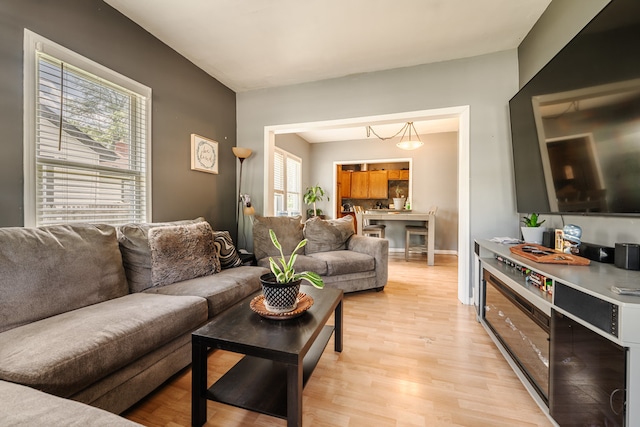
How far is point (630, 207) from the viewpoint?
3.98ft

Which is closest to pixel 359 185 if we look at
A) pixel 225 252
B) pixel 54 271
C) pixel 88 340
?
pixel 225 252

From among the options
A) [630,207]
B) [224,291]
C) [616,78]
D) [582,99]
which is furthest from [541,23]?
[224,291]

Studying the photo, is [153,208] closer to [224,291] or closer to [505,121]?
[224,291]

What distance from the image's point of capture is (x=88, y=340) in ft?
3.49

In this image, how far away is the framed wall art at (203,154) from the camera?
296 centimetres

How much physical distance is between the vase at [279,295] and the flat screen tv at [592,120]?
5.49ft

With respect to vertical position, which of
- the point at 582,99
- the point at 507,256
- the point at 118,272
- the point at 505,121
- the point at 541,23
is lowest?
the point at 118,272

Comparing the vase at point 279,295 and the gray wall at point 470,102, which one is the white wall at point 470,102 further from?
the vase at point 279,295

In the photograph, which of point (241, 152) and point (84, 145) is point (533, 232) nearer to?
point (241, 152)

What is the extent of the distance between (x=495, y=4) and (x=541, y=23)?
485 millimetres

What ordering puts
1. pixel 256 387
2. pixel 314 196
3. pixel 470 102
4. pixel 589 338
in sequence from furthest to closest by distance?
pixel 314 196, pixel 470 102, pixel 256 387, pixel 589 338

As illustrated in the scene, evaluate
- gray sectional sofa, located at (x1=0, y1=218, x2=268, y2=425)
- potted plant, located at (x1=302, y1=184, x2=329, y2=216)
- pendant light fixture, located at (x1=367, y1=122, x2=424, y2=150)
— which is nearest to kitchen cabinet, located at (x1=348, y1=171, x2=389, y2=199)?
potted plant, located at (x1=302, y1=184, x2=329, y2=216)

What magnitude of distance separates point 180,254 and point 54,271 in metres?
0.71

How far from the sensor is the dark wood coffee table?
99cm
